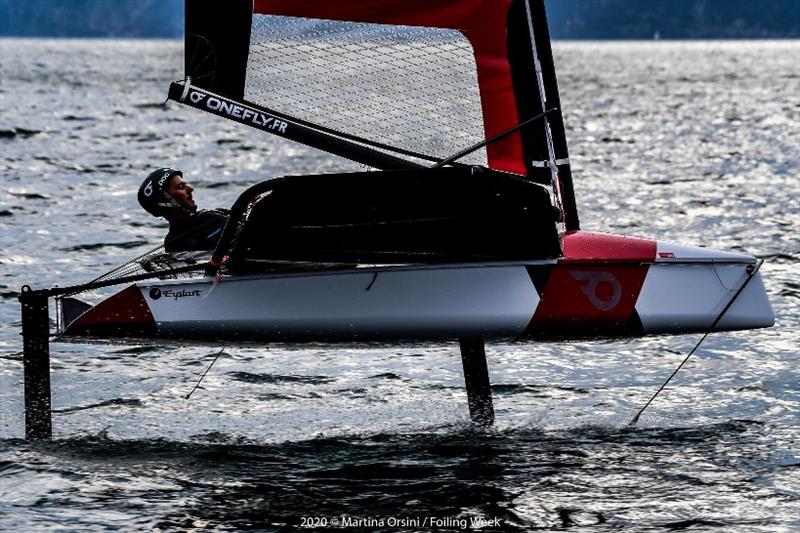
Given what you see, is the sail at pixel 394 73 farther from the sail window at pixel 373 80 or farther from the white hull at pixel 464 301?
the white hull at pixel 464 301

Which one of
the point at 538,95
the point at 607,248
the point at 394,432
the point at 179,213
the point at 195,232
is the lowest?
the point at 394,432

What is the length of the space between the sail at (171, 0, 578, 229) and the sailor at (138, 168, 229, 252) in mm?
570

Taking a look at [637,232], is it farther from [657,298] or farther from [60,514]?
[60,514]

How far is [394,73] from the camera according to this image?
8414 millimetres

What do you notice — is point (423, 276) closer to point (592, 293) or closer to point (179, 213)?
point (592, 293)

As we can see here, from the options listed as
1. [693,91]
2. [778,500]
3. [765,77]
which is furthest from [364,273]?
[765,77]

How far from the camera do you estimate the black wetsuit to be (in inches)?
320

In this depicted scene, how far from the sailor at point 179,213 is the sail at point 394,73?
570mm

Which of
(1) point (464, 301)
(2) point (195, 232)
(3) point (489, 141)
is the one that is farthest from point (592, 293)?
(2) point (195, 232)

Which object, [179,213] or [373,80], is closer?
[179,213]

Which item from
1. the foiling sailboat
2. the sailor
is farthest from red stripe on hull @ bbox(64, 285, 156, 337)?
Answer: the sailor

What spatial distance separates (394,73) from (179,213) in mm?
1631

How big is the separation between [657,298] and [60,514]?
11.3 ft

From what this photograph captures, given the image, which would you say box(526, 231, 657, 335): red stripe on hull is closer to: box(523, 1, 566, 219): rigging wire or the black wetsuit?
box(523, 1, 566, 219): rigging wire
